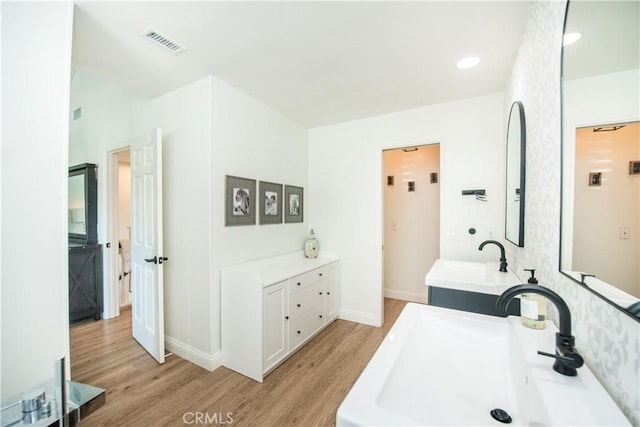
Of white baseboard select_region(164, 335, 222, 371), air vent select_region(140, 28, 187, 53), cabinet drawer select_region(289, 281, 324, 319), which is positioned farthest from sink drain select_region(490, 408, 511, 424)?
air vent select_region(140, 28, 187, 53)

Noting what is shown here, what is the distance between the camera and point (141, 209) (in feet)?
8.72

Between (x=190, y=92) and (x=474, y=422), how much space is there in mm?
2904

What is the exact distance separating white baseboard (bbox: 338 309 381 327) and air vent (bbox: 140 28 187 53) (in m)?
3.15

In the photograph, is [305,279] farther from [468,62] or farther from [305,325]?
[468,62]

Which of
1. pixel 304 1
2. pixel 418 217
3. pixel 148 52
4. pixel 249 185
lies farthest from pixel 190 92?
pixel 418 217

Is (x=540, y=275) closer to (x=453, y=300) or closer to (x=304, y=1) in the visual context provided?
(x=453, y=300)

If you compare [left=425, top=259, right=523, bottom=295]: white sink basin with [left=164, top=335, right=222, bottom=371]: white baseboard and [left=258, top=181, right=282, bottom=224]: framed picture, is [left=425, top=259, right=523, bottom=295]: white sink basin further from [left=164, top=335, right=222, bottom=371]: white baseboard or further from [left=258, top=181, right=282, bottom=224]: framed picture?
[left=164, top=335, right=222, bottom=371]: white baseboard

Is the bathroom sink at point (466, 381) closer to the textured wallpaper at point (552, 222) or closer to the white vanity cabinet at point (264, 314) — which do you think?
the textured wallpaper at point (552, 222)

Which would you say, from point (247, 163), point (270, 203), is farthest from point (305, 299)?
point (247, 163)

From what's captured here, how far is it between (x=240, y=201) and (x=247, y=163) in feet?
1.32

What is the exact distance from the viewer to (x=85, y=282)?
3.26 m

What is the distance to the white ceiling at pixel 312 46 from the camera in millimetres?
1559

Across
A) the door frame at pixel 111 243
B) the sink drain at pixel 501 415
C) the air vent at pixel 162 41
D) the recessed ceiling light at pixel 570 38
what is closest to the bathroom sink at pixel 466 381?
the sink drain at pixel 501 415

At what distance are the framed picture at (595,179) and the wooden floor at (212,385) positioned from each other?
188 cm
